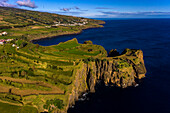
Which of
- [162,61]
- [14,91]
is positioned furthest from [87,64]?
[162,61]

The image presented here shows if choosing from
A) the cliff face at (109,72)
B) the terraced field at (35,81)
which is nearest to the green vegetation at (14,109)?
the terraced field at (35,81)

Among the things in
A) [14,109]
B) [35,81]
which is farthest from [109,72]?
[14,109]

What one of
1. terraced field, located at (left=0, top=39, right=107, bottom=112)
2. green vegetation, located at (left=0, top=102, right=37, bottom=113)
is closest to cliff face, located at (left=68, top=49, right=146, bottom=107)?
terraced field, located at (left=0, top=39, right=107, bottom=112)

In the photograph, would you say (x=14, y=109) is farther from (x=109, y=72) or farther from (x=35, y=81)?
(x=109, y=72)

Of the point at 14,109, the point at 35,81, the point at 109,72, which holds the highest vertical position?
the point at 35,81

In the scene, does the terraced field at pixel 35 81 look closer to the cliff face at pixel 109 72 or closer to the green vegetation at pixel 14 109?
the green vegetation at pixel 14 109

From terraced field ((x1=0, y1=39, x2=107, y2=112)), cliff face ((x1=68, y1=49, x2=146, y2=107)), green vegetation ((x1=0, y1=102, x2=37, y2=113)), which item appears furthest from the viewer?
cliff face ((x1=68, y1=49, x2=146, y2=107))

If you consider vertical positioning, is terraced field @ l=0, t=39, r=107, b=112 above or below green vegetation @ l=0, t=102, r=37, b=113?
above

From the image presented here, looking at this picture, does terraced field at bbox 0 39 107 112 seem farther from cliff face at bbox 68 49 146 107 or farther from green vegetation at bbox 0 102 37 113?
cliff face at bbox 68 49 146 107
